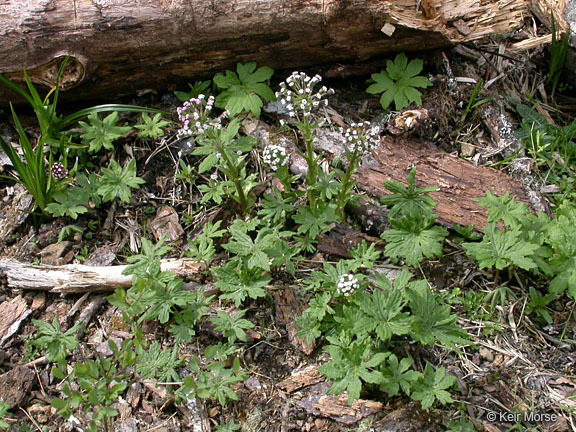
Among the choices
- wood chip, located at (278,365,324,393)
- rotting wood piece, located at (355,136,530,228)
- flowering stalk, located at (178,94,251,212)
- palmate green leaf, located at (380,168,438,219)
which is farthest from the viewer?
rotting wood piece, located at (355,136,530,228)

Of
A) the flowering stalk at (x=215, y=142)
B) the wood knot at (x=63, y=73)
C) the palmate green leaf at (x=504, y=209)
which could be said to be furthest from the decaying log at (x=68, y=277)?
the palmate green leaf at (x=504, y=209)

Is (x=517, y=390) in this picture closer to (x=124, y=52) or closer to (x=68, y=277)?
(x=68, y=277)

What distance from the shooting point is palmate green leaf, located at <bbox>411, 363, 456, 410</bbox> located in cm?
249

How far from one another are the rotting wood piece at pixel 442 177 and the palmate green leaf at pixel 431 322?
694mm

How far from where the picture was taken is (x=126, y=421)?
270cm

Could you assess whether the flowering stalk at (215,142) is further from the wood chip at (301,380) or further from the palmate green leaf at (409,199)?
the wood chip at (301,380)

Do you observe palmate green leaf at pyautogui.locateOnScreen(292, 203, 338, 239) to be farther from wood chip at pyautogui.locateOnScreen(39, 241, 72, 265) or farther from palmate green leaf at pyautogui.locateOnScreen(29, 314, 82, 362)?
wood chip at pyautogui.locateOnScreen(39, 241, 72, 265)

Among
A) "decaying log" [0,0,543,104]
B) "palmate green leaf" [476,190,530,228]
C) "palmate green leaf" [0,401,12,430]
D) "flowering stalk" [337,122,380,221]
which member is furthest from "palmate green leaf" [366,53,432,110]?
"palmate green leaf" [0,401,12,430]

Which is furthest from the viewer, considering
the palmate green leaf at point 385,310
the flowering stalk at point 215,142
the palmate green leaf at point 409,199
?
the palmate green leaf at point 409,199

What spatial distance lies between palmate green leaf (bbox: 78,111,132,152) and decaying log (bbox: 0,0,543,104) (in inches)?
10.7

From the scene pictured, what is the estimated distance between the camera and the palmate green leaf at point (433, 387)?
249cm

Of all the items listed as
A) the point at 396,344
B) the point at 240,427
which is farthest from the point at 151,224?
the point at 396,344

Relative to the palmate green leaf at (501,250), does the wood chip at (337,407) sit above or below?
below

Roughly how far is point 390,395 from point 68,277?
194 cm
